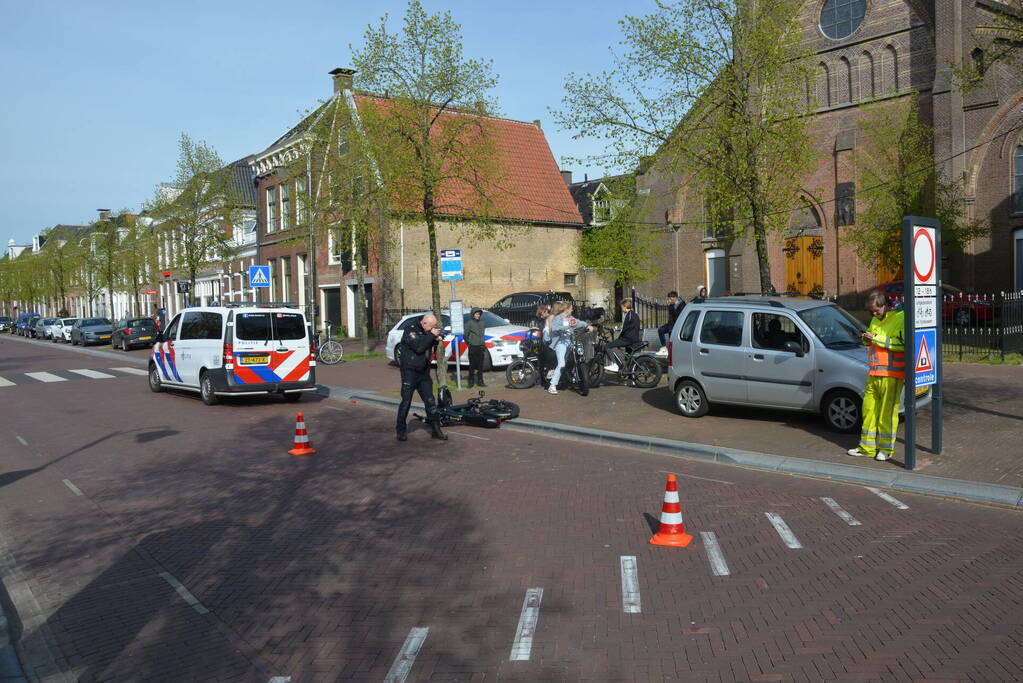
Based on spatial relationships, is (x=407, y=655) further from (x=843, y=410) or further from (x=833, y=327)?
(x=833, y=327)

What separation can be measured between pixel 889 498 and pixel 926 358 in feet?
5.78

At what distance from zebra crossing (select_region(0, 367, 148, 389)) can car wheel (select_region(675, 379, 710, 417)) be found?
16129 mm

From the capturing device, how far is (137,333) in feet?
112

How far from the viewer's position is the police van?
1447cm

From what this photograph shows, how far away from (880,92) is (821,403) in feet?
77.9

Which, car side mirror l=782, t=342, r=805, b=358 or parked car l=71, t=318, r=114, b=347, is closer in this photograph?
car side mirror l=782, t=342, r=805, b=358

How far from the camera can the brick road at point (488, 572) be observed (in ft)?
13.5

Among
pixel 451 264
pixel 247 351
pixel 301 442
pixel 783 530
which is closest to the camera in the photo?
pixel 783 530

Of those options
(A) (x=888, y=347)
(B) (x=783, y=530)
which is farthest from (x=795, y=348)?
(B) (x=783, y=530)

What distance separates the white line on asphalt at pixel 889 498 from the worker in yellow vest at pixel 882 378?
101cm

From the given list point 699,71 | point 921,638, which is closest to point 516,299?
point 699,71

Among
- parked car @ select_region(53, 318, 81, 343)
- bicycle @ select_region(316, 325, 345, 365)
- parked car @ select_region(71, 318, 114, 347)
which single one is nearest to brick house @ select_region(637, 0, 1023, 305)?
bicycle @ select_region(316, 325, 345, 365)

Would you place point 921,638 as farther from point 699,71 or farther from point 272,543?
point 699,71

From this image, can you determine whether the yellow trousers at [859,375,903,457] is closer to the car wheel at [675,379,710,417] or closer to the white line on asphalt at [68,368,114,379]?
the car wheel at [675,379,710,417]
